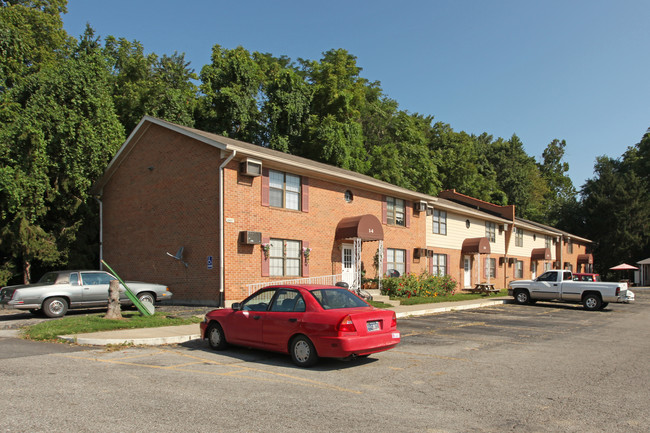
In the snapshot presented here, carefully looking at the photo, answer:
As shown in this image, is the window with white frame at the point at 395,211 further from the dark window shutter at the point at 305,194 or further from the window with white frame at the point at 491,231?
the window with white frame at the point at 491,231

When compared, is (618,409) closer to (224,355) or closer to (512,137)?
(224,355)

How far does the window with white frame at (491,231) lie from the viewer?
114ft

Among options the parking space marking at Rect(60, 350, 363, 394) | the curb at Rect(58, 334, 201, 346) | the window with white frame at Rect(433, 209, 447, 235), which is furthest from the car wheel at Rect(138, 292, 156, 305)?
the window with white frame at Rect(433, 209, 447, 235)

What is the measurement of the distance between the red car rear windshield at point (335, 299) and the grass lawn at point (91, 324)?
5928 millimetres

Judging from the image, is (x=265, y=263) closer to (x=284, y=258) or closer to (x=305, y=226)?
(x=284, y=258)

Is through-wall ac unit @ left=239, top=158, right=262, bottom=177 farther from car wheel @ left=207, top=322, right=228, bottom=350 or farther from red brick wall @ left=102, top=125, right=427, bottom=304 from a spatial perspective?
car wheel @ left=207, top=322, right=228, bottom=350

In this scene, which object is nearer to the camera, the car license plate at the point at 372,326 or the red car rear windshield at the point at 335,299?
the car license plate at the point at 372,326

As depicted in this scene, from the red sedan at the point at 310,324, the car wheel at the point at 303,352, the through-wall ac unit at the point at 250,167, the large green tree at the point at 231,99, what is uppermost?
the large green tree at the point at 231,99

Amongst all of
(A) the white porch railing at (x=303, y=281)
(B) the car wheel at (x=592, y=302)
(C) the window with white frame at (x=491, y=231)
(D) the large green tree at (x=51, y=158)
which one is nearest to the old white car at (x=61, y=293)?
(A) the white porch railing at (x=303, y=281)

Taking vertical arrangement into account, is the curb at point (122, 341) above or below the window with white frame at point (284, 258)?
below

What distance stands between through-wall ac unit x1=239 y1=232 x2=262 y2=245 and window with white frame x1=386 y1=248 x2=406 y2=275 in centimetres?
874

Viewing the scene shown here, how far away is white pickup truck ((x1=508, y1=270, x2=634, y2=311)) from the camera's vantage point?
69.9ft

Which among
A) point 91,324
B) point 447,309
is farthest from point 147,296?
point 447,309

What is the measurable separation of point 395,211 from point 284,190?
7.95m
